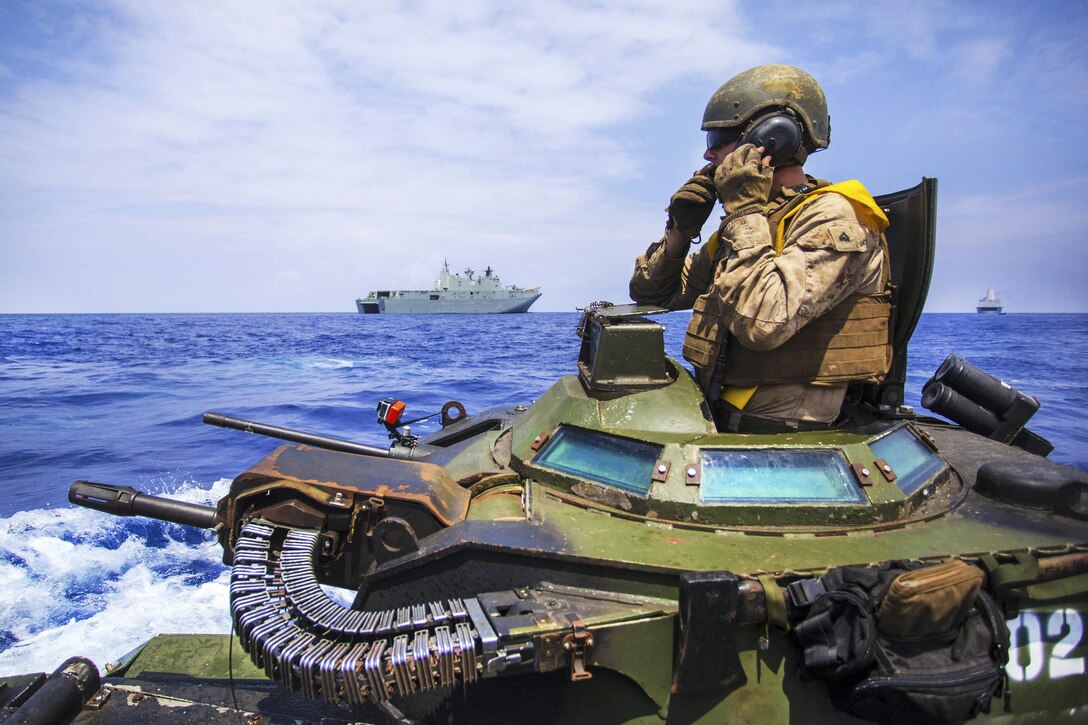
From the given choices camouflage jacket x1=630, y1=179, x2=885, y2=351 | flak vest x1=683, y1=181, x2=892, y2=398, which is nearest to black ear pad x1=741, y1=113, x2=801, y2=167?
flak vest x1=683, y1=181, x2=892, y2=398

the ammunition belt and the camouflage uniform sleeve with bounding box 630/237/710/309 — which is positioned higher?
the camouflage uniform sleeve with bounding box 630/237/710/309

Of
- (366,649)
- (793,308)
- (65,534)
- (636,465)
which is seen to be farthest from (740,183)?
(65,534)

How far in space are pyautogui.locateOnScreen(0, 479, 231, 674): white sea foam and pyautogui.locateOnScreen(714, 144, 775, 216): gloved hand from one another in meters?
6.05

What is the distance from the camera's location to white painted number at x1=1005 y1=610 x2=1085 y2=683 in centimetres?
302

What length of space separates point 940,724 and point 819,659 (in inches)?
28.4

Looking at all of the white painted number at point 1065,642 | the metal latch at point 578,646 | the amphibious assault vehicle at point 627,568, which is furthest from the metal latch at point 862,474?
the metal latch at point 578,646

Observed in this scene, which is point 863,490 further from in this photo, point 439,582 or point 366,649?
point 366,649

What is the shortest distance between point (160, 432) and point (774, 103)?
12158mm

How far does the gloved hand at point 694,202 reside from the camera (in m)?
4.44

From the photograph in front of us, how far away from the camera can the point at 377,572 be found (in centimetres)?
316

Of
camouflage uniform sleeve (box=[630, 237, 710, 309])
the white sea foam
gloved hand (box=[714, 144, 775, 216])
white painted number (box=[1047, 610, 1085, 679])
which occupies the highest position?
gloved hand (box=[714, 144, 775, 216])

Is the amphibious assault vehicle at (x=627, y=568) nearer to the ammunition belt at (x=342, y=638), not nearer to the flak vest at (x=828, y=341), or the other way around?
the ammunition belt at (x=342, y=638)

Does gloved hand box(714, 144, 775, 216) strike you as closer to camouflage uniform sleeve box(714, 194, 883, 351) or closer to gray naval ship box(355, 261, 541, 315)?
camouflage uniform sleeve box(714, 194, 883, 351)

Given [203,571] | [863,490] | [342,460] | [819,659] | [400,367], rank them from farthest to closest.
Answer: [400,367]
[203,571]
[342,460]
[863,490]
[819,659]
